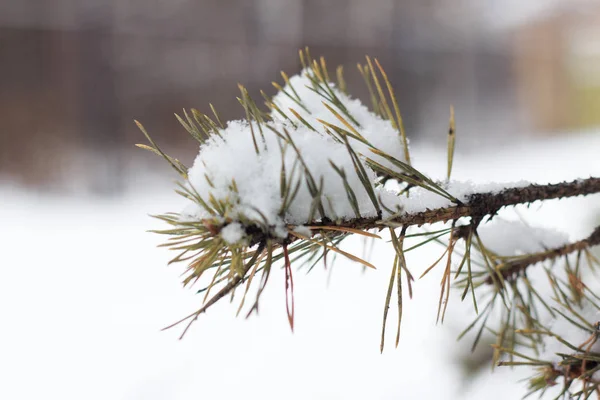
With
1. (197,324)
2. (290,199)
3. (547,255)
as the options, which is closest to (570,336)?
(547,255)

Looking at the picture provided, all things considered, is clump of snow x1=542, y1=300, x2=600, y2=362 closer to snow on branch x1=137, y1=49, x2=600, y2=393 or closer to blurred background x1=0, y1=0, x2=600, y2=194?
snow on branch x1=137, y1=49, x2=600, y2=393

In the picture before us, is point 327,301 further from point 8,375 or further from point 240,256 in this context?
point 240,256

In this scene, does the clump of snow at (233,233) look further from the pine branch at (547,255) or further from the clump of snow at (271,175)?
the pine branch at (547,255)

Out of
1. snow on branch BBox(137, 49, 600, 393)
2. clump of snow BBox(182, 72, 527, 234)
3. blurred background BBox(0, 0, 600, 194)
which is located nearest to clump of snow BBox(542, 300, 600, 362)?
snow on branch BBox(137, 49, 600, 393)

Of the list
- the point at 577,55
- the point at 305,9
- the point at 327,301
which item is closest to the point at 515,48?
the point at 577,55

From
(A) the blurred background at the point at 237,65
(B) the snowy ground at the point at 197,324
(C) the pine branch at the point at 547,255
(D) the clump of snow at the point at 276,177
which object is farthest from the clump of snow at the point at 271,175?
(A) the blurred background at the point at 237,65
